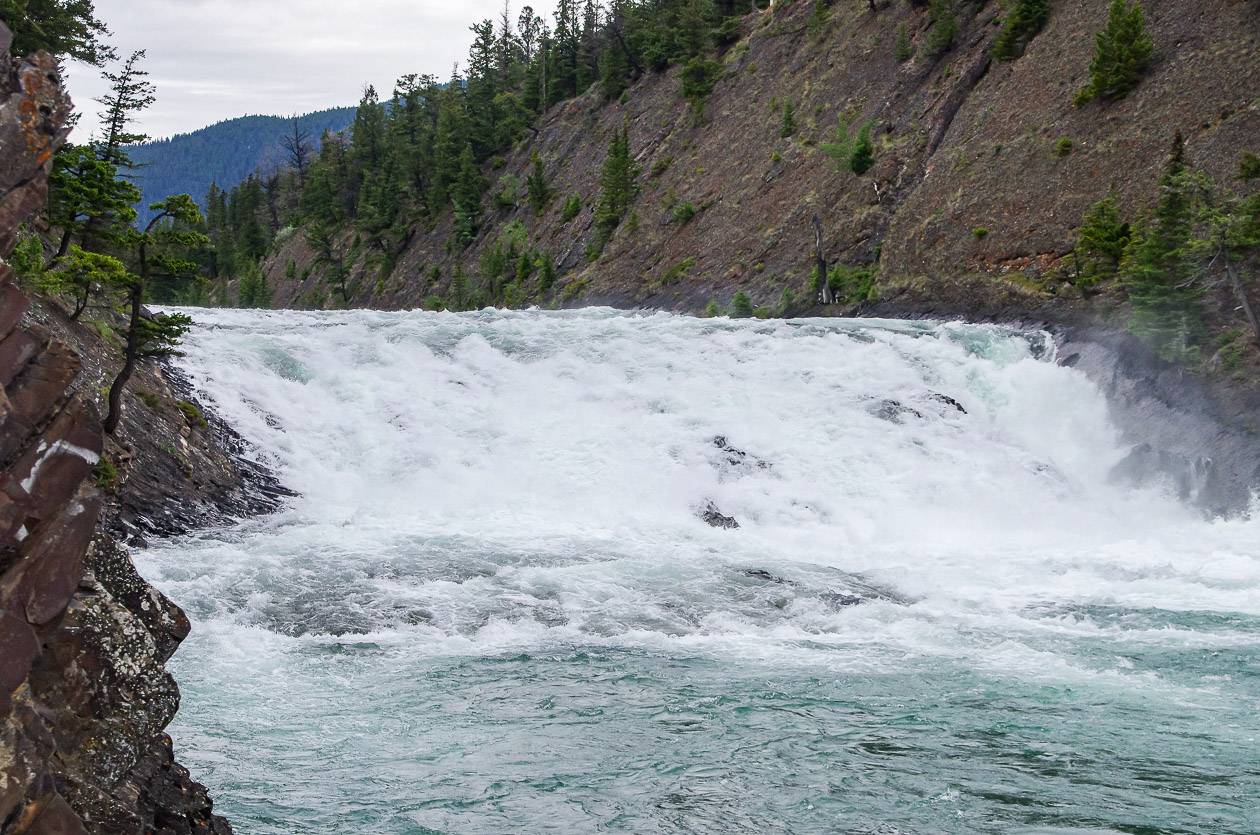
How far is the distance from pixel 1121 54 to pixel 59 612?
37.5 metres

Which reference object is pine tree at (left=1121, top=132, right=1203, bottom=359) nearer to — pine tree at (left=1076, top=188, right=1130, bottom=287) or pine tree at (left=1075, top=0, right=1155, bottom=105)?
pine tree at (left=1076, top=188, right=1130, bottom=287)

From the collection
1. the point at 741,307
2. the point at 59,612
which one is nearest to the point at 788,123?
the point at 741,307

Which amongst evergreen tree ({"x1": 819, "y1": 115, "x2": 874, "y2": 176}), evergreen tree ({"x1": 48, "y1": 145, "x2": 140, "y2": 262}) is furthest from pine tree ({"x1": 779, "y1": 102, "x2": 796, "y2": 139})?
evergreen tree ({"x1": 48, "y1": 145, "x2": 140, "y2": 262})

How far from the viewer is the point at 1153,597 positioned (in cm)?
1673

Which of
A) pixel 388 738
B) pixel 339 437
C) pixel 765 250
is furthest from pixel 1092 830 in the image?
pixel 765 250

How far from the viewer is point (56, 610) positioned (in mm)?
6148

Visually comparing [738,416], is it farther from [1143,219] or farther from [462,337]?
[1143,219]

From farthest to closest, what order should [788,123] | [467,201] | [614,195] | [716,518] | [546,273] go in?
[467,201]
[546,273]
[614,195]
[788,123]
[716,518]

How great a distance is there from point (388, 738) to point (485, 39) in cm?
9187

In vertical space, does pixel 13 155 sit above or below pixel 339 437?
above

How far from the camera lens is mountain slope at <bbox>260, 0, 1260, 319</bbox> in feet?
111

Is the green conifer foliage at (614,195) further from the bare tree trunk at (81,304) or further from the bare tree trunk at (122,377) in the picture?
the bare tree trunk at (122,377)

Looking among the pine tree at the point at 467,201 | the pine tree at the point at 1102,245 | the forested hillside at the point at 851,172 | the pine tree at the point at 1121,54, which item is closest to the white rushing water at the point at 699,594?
the pine tree at the point at 1102,245

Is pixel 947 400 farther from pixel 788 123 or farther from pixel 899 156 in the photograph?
pixel 788 123
